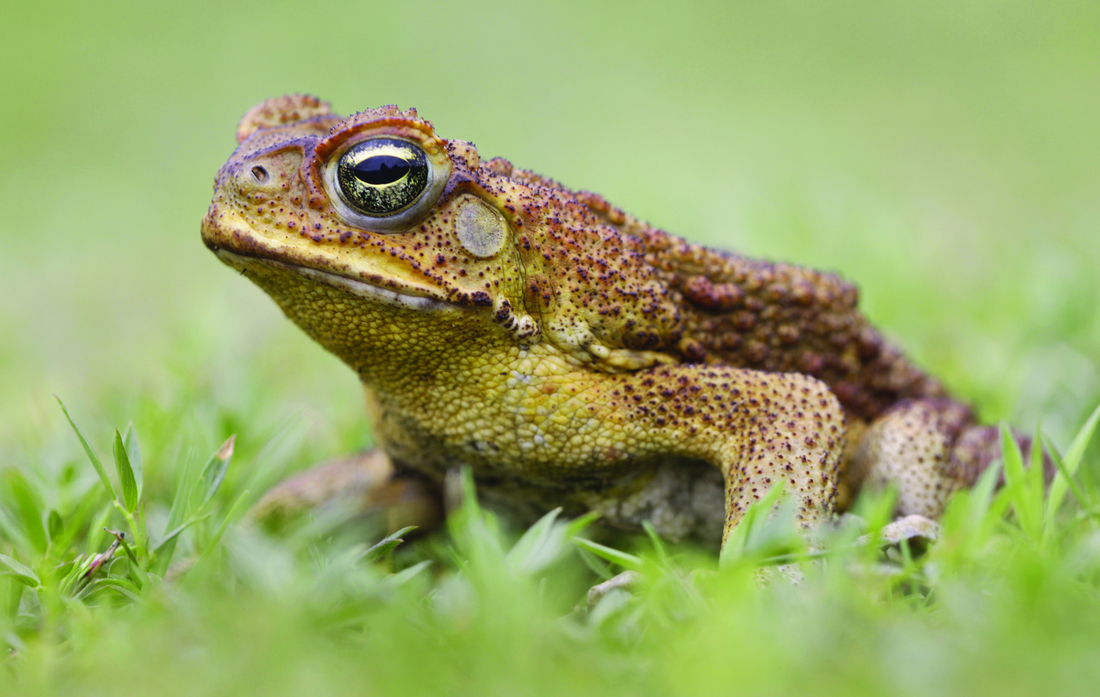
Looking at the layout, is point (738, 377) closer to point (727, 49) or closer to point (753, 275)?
point (753, 275)

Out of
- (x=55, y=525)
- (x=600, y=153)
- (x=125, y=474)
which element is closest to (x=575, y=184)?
(x=600, y=153)

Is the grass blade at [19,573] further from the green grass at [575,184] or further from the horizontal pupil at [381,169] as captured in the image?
the horizontal pupil at [381,169]

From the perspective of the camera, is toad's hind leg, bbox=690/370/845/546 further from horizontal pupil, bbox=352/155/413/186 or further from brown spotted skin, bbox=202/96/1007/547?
horizontal pupil, bbox=352/155/413/186

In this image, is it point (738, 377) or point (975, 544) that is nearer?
point (975, 544)

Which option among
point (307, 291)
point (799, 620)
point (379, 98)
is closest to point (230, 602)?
point (307, 291)

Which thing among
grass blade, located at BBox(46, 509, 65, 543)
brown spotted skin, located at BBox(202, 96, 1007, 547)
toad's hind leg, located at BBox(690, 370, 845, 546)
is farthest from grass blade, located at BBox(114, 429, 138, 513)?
toad's hind leg, located at BBox(690, 370, 845, 546)

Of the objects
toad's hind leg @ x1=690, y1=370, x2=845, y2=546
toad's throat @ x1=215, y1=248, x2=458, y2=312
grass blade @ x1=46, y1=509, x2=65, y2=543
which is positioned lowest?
grass blade @ x1=46, y1=509, x2=65, y2=543
